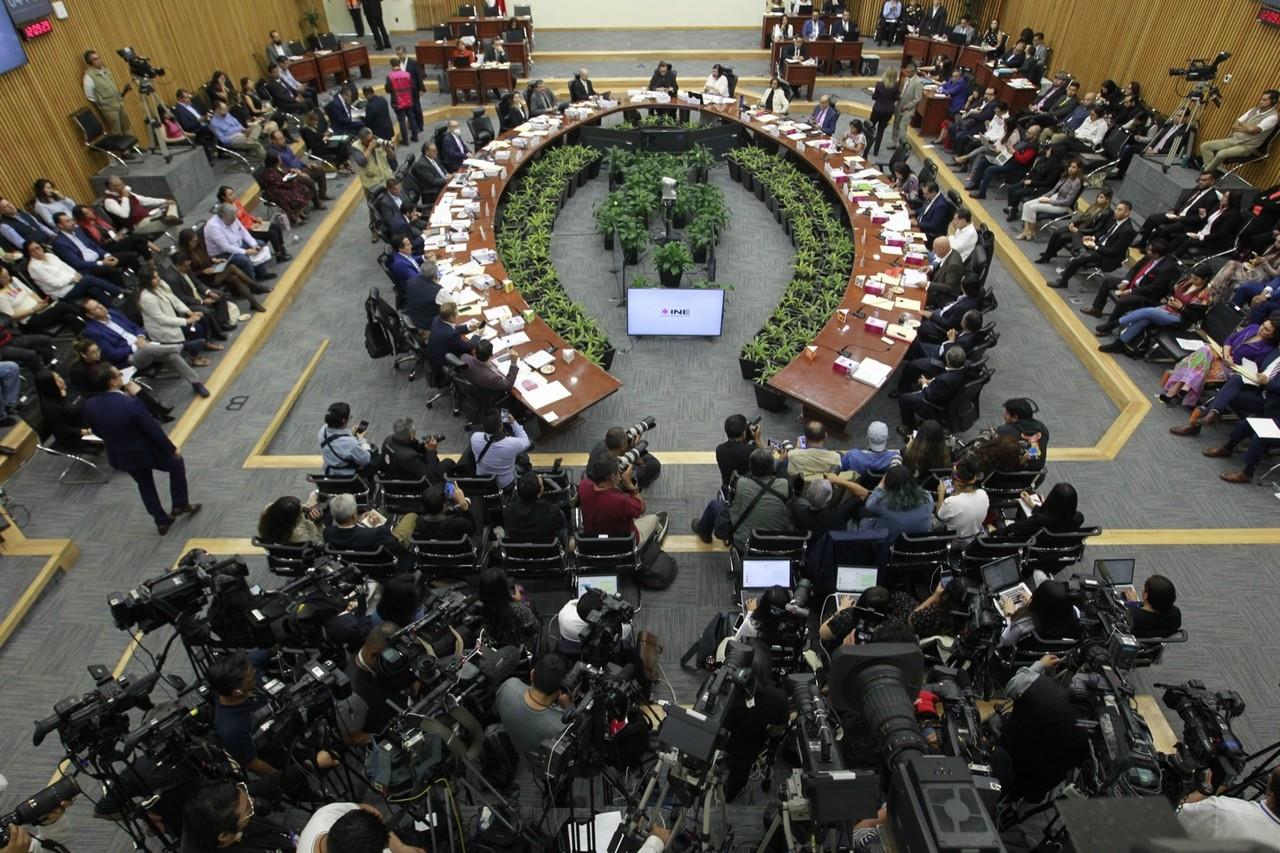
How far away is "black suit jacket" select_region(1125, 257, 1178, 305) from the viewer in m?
7.98

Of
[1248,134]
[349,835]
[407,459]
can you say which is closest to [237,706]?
[349,835]

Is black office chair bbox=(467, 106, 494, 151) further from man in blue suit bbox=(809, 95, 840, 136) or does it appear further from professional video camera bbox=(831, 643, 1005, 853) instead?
professional video camera bbox=(831, 643, 1005, 853)

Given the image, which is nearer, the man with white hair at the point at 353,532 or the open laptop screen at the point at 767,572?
the man with white hair at the point at 353,532

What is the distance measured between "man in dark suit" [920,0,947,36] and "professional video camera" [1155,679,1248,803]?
16.1m

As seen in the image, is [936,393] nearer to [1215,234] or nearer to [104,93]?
[1215,234]

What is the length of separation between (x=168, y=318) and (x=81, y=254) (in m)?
1.73

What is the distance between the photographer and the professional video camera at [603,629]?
392cm

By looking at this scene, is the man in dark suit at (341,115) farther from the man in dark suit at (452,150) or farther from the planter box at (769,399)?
the planter box at (769,399)

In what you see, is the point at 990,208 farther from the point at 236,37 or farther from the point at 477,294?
the point at 236,37

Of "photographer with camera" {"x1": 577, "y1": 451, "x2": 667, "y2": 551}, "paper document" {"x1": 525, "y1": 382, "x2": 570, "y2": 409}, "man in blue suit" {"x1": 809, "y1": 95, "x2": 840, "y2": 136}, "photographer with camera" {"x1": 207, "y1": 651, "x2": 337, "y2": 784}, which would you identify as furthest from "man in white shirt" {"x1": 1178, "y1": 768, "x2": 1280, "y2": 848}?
"man in blue suit" {"x1": 809, "y1": 95, "x2": 840, "y2": 136}

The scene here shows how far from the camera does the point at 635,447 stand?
240 inches

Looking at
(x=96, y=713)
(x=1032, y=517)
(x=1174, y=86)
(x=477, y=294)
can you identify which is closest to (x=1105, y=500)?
(x=1032, y=517)

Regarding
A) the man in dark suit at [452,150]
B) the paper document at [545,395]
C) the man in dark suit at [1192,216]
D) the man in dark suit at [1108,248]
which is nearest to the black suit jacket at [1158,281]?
the man in dark suit at [1108,248]

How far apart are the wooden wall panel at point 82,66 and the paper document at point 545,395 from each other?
740 centimetres
